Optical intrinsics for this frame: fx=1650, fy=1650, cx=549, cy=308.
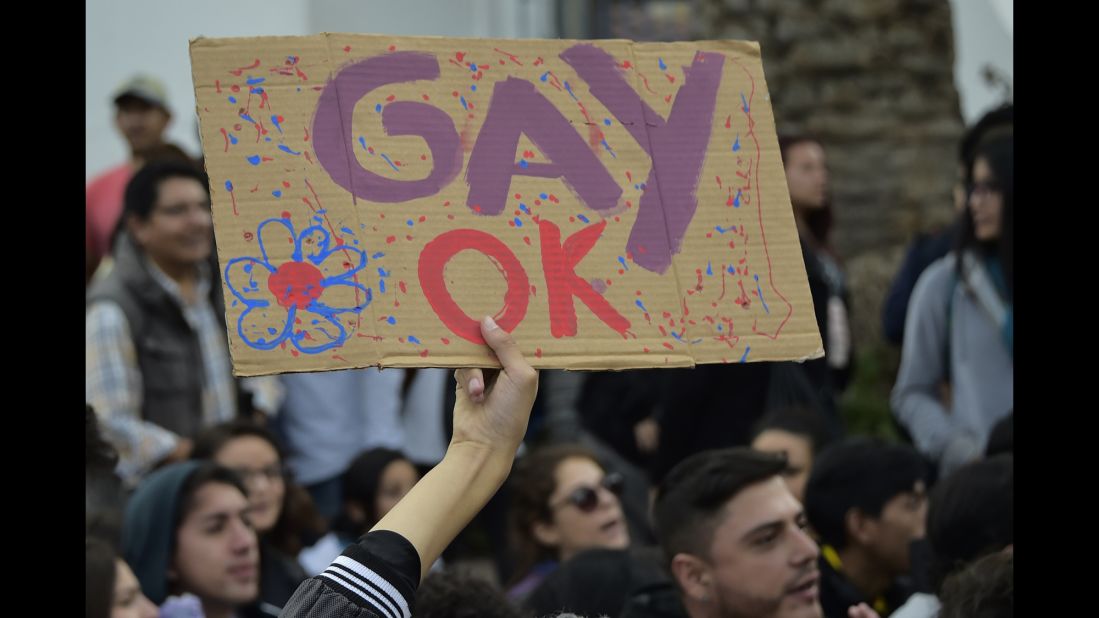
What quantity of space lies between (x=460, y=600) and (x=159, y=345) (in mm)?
2525

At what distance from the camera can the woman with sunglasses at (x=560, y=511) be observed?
5.41m

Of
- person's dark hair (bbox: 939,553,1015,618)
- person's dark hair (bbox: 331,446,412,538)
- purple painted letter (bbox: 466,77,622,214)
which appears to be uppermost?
purple painted letter (bbox: 466,77,622,214)

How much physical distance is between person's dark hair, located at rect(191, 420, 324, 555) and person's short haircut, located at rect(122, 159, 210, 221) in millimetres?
882

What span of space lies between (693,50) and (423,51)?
544 mm

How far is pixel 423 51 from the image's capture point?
2.94m

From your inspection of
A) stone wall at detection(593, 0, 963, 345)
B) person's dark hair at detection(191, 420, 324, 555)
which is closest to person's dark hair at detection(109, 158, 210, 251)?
person's dark hair at detection(191, 420, 324, 555)

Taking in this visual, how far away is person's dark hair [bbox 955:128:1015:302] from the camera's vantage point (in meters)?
5.36

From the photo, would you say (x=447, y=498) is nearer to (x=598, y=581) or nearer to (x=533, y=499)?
(x=598, y=581)

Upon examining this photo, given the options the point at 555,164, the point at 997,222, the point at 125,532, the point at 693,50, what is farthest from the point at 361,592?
the point at 997,222

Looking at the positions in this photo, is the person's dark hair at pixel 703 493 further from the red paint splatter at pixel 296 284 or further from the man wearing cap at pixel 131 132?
the man wearing cap at pixel 131 132

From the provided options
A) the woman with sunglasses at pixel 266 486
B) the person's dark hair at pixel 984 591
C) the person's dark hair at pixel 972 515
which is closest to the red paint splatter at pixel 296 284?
the person's dark hair at pixel 984 591

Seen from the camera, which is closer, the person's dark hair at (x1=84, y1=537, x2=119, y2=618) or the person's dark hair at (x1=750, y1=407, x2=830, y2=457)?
the person's dark hair at (x1=84, y1=537, x2=119, y2=618)

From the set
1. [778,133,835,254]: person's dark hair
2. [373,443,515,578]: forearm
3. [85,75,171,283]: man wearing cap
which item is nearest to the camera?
[373,443,515,578]: forearm

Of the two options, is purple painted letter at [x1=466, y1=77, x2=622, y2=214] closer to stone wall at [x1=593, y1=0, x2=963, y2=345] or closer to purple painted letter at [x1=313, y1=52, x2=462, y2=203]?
purple painted letter at [x1=313, y1=52, x2=462, y2=203]
